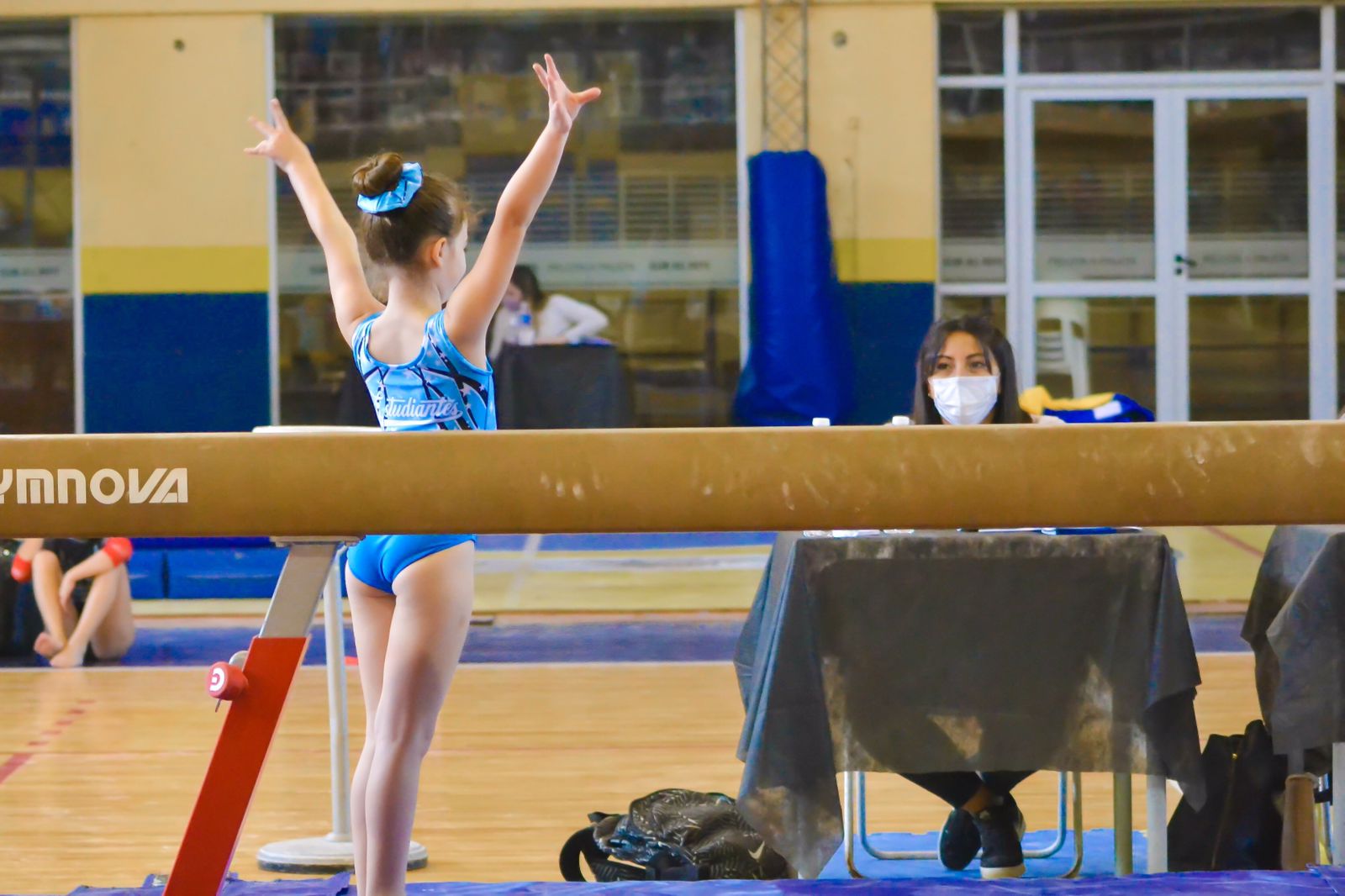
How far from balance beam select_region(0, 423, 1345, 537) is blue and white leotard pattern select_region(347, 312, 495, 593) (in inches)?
5.7

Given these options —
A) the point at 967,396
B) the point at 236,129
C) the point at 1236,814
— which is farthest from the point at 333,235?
the point at 236,129

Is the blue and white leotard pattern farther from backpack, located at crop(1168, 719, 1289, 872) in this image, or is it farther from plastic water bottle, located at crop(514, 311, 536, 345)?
plastic water bottle, located at crop(514, 311, 536, 345)

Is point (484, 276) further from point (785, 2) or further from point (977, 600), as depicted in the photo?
point (785, 2)

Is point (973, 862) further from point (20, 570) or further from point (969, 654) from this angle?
point (20, 570)

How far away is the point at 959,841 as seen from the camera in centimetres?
331

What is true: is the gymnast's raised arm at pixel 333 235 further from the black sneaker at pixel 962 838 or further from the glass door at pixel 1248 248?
the glass door at pixel 1248 248

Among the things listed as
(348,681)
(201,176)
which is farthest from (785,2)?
(348,681)

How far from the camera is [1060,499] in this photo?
2182mm

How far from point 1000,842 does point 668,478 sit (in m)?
1.49

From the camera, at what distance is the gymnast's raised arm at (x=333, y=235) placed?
2525 millimetres

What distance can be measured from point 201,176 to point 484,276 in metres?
8.59

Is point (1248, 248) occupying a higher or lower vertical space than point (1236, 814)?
higher

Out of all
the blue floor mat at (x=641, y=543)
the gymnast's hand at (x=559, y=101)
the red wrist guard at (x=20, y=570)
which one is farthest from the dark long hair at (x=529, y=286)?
the gymnast's hand at (x=559, y=101)

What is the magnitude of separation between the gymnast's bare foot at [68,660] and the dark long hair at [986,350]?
369 cm
